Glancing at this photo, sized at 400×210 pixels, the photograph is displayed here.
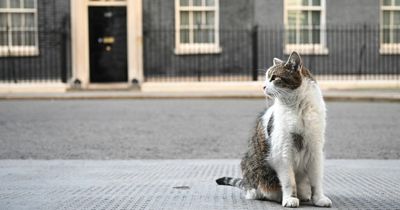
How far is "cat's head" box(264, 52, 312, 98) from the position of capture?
430 cm

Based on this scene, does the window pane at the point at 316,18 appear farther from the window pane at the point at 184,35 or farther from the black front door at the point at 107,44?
the black front door at the point at 107,44

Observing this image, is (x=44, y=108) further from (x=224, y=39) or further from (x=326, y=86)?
(x=326, y=86)

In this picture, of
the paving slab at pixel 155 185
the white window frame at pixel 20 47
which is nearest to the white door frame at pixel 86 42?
the white window frame at pixel 20 47

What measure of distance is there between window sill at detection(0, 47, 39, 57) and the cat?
18277 millimetres

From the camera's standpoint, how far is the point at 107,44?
22.6 meters

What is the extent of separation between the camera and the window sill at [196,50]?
2231 cm

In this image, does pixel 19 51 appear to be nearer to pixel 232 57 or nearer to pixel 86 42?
pixel 86 42

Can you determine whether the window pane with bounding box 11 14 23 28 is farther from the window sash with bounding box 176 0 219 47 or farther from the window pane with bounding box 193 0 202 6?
the window pane with bounding box 193 0 202 6

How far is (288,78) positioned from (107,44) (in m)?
18.7

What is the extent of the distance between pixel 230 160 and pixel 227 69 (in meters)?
14.3

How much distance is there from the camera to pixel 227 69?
2264 centimetres

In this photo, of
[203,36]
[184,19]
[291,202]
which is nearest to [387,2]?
[203,36]

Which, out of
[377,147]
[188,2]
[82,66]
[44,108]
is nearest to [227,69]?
[188,2]

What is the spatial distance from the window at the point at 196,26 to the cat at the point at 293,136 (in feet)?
58.8
